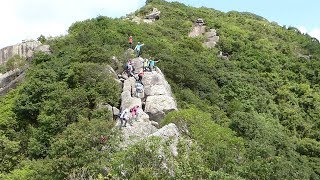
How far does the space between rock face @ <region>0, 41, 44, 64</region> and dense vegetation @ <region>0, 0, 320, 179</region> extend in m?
5.26

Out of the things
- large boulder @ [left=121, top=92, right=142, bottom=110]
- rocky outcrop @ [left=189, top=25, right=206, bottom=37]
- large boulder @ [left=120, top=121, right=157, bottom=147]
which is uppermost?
rocky outcrop @ [left=189, top=25, right=206, bottom=37]

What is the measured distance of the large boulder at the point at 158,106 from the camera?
114 ft

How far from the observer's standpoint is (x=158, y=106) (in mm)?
35344

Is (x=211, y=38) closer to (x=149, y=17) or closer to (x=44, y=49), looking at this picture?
(x=149, y=17)

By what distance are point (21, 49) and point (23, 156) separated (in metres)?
26.3

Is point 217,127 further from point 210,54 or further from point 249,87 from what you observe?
point 210,54

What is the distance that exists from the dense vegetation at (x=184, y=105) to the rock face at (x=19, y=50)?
5.26 metres

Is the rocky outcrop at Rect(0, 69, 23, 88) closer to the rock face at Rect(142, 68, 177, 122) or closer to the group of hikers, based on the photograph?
the group of hikers

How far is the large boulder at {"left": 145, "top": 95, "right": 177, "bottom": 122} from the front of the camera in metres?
34.8

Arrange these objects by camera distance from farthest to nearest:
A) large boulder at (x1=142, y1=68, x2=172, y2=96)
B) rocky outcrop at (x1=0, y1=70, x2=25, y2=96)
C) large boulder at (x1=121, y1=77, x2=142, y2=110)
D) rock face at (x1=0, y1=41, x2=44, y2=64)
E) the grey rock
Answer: the grey rock < rock face at (x1=0, y1=41, x2=44, y2=64) < rocky outcrop at (x1=0, y1=70, x2=25, y2=96) < large boulder at (x1=142, y1=68, x2=172, y2=96) < large boulder at (x1=121, y1=77, x2=142, y2=110)

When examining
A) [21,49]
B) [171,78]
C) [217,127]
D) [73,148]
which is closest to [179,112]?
[217,127]

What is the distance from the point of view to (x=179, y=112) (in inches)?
1344

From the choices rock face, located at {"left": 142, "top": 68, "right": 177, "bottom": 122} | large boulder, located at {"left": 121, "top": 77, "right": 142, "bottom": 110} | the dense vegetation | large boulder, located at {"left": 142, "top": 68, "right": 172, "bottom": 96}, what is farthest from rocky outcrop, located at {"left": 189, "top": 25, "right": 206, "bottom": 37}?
large boulder, located at {"left": 121, "top": 77, "right": 142, "bottom": 110}

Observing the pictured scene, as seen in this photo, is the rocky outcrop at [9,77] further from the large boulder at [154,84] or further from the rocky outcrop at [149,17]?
the rocky outcrop at [149,17]
